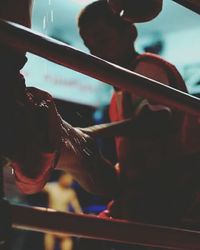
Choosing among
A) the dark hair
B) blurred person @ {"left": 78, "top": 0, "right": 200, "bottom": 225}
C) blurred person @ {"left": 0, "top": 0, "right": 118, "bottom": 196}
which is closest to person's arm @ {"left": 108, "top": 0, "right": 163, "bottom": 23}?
blurred person @ {"left": 0, "top": 0, "right": 118, "bottom": 196}

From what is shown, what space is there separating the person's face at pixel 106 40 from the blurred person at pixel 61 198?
5547mm

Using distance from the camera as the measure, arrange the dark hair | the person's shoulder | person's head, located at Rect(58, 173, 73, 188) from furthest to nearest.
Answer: person's head, located at Rect(58, 173, 73, 188)
the dark hair
the person's shoulder

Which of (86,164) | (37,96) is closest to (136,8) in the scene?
(37,96)

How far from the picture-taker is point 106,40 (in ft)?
7.38

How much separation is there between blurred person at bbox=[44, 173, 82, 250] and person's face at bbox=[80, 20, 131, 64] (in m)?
5.55

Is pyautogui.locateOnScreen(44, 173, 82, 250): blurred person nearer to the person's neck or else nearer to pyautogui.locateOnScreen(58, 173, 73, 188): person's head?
pyautogui.locateOnScreen(58, 173, 73, 188): person's head

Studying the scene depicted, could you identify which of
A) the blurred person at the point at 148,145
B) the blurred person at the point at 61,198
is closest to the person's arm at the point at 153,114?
the blurred person at the point at 148,145

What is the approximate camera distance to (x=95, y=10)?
2.18m

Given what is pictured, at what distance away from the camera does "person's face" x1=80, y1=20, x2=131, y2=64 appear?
87.8 inches

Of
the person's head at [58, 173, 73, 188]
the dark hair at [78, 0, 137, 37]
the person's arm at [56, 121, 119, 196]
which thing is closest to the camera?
the person's arm at [56, 121, 119, 196]

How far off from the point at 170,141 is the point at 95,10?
78 cm

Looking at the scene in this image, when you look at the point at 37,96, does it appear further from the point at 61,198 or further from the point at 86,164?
the point at 61,198

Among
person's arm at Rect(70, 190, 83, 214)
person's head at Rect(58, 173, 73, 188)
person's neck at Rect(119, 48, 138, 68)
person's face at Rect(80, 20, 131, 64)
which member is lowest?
person's arm at Rect(70, 190, 83, 214)

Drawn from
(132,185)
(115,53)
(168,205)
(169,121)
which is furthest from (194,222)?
(115,53)
